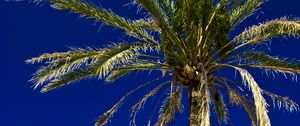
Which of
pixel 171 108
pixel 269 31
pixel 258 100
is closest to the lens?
pixel 258 100

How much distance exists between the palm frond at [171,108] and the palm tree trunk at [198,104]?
0.85 m

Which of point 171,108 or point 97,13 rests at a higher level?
point 97,13

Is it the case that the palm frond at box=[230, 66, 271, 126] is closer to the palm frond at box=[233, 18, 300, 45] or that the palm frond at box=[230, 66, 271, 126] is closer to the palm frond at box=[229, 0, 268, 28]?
the palm frond at box=[233, 18, 300, 45]

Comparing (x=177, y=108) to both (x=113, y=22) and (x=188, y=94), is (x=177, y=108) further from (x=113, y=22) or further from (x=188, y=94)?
(x=113, y=22)

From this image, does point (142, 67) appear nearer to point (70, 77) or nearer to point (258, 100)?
point (70, 77)

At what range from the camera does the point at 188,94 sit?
15.0m

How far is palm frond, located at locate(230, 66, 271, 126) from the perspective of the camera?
12.1 metres

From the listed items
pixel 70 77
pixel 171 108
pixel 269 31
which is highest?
pixel 269 31

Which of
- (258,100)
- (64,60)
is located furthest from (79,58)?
(258,100)

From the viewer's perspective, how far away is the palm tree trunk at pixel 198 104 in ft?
43.1

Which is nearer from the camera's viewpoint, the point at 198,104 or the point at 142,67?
the point at 198,104

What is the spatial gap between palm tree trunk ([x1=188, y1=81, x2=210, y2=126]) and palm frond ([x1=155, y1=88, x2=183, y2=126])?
85 cm

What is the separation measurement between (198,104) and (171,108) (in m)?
1.72

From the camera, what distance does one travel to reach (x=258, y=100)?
12.5m
